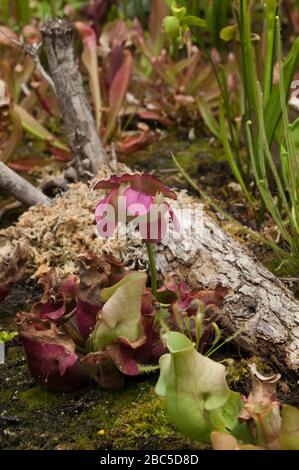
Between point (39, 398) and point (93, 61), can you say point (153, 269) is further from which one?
point (93, 61)

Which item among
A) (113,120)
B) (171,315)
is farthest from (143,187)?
(113,120)

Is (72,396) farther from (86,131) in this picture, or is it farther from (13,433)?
(86,131)

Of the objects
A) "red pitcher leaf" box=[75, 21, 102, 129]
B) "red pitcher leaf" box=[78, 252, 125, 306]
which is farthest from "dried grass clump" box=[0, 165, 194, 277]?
"red pitcher leaf" box=[75, 21, 102, 129]

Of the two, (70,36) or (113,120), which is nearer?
(70,36)

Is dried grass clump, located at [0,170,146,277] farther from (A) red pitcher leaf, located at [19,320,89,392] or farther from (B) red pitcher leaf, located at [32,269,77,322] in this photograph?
(A) red pitcher leaf, located at [19,320,89,392]

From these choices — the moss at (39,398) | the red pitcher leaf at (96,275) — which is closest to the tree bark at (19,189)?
the red pitcher leaf at (96,275)

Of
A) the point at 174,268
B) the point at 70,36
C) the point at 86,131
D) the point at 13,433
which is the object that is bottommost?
the point at 13,433

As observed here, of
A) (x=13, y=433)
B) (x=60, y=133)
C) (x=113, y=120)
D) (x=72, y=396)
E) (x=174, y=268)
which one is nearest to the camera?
(x=13, y=433)
